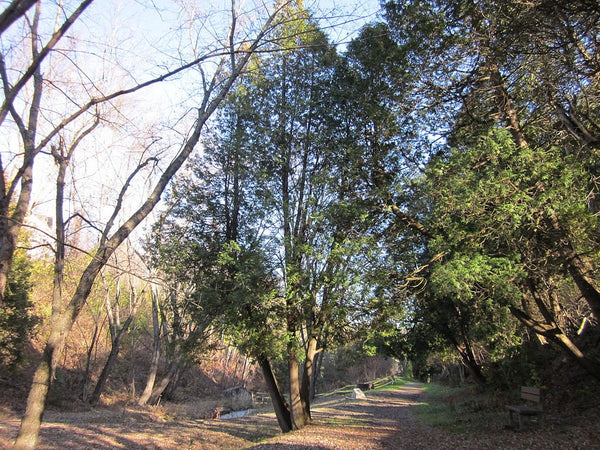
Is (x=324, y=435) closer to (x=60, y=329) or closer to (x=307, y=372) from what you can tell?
(x=307, y=372)

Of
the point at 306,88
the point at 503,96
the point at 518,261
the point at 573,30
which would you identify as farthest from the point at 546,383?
the point at 306,88

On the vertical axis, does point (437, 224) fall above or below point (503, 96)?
below

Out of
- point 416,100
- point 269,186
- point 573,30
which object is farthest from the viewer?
point 269,186

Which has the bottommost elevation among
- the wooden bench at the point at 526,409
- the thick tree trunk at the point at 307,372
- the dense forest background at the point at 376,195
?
the wooden bench at the point at 526,409

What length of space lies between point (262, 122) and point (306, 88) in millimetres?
1845

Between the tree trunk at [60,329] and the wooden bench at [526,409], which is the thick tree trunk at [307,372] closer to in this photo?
the wooden bench at [526,409]

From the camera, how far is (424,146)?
944 centimetres

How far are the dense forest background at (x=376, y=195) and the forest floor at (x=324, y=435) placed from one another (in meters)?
1.77

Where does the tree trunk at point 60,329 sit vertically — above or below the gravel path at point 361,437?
above

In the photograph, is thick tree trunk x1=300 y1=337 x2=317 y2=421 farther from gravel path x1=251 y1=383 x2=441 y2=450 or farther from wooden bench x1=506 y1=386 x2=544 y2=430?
wooden bench x1=506 y1=386 x2=544 y2=430

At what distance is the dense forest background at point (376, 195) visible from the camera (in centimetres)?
667

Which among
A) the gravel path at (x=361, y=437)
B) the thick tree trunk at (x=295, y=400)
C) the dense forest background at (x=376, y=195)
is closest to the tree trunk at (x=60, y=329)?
the dense forest background at (x=376, y=195)

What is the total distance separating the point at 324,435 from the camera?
8969 mm

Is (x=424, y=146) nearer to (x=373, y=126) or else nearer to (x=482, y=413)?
(x=373, y=126)
